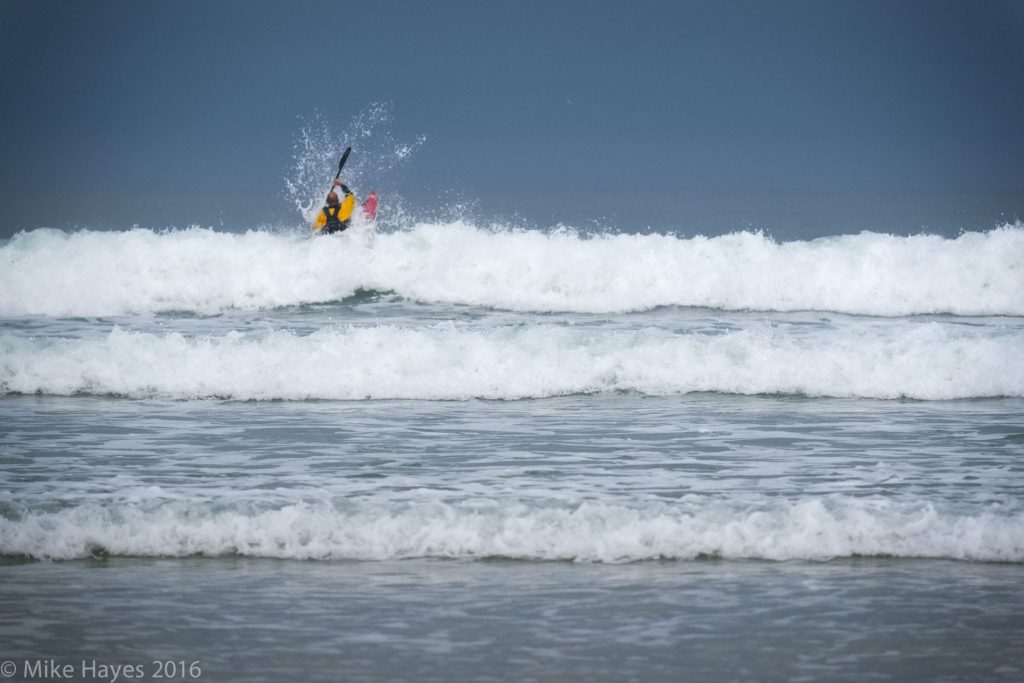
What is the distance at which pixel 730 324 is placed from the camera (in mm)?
17359

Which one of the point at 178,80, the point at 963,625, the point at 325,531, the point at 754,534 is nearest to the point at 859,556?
the point at 754,534

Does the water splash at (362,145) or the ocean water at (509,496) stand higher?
the water splash at (362,145)

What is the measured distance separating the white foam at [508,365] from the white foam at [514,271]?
5.91 m

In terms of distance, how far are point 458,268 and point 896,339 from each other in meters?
8.63

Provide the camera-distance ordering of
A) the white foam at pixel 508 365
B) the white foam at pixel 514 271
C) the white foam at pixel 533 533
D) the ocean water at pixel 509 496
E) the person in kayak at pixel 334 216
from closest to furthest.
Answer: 1. the ocean water at pixel 509 496
2. the white foam at pixel 533 533
3. the white foam at pixel 508 365
4. the white foam at pixel 514 271
5. the person in kayak at pixel 334 216

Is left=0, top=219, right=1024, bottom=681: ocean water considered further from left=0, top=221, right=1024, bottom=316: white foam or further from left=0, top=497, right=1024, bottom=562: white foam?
left=0, top=221, right=1024, bottom=316: white foam

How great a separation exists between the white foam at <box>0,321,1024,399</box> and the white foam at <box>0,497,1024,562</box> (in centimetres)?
561

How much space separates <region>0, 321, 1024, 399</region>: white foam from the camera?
12852 mm

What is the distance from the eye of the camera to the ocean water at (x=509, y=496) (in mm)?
5578

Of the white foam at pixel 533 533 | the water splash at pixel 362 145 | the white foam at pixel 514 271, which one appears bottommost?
the white foam at pixel 533 533

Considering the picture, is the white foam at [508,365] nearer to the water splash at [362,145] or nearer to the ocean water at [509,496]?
the ocean water at [509,496]

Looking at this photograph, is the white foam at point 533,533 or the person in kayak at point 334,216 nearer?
the white foam at point 533,533

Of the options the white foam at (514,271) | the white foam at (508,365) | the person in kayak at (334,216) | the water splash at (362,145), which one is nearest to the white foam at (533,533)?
the white foam at (508,365)

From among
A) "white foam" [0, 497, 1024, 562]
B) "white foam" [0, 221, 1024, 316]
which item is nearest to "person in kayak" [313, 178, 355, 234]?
"white foam" [0, 221, 1024, 316]
